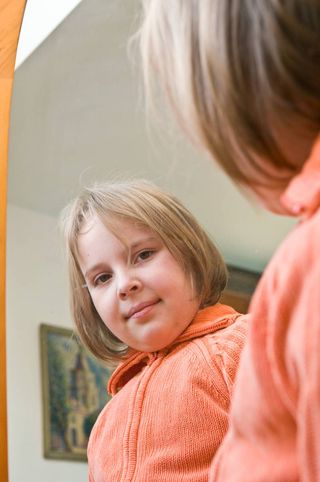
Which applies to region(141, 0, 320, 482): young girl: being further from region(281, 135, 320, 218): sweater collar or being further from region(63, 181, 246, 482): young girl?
region(63, 181, 246, 482): young girl

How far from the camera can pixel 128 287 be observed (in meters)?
0.87

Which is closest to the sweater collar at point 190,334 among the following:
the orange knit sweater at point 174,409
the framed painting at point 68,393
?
the orange knit sweater at point 174,409

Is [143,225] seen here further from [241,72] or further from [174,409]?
[241,72]

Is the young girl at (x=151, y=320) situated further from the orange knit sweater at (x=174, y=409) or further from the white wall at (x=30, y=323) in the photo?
the white wall at (x=30, y=323)

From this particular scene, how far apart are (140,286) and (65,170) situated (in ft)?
0.99

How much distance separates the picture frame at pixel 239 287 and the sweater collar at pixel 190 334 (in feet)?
0.05

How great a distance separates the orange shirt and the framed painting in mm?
726

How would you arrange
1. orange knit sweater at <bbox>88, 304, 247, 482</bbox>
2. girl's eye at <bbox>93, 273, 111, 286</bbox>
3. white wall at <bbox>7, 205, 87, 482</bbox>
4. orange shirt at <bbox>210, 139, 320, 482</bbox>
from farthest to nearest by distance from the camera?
white wall at <bbox>7, 205, 87, 482</bbox> < girl's eye at <bbox>93, 273, 111, 286</bbox> < orange knit sweater at <bbox>88, 304, 247, 482</bbox> < orange shirt at <bbox>210, 139, 320, 482</bbox>

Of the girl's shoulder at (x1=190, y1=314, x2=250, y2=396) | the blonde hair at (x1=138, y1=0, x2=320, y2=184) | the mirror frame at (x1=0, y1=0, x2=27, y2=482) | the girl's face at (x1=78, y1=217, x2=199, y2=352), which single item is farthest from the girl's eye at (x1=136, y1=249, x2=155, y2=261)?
the blonde hair at (x1=138, y1=0, x2=320, y2=184)

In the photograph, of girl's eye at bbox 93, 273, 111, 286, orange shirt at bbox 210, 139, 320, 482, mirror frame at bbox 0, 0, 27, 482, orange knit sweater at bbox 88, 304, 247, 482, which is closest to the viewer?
orange shirt at bbox 210, 139, 320, 482

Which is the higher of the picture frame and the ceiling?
the ceiling

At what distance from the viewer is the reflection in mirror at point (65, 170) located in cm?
92

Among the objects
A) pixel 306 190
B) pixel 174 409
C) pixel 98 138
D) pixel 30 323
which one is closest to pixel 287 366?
pixel 306 190

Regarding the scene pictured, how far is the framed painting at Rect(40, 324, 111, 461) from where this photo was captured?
123cm
